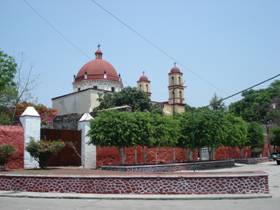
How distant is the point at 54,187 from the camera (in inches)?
630

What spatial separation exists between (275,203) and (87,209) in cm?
563

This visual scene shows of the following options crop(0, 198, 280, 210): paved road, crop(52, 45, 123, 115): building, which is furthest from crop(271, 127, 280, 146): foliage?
crop(0, 198, 280, 210): paved road

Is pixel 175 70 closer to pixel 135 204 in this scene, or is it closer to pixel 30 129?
pixel 30 129

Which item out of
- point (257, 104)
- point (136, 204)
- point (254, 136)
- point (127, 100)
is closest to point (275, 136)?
point (254, 136)

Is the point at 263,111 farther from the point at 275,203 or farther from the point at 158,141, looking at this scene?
the point at 275,203

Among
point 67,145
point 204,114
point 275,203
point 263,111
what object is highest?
point 263,111

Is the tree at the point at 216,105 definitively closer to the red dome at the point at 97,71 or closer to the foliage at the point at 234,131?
the foliage at the point at 234,131

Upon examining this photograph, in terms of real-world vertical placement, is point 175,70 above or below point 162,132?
above

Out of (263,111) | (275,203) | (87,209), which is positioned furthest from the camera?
(263,111)

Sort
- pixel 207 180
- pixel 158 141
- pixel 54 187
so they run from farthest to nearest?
1. pixel 158 141
2. pixel 54 187
3. pixel 207 180

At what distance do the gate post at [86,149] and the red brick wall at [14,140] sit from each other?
4.89m

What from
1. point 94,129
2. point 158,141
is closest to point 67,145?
point 94,129

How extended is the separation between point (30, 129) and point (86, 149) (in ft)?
15.7

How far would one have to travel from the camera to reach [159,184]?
15.1m
